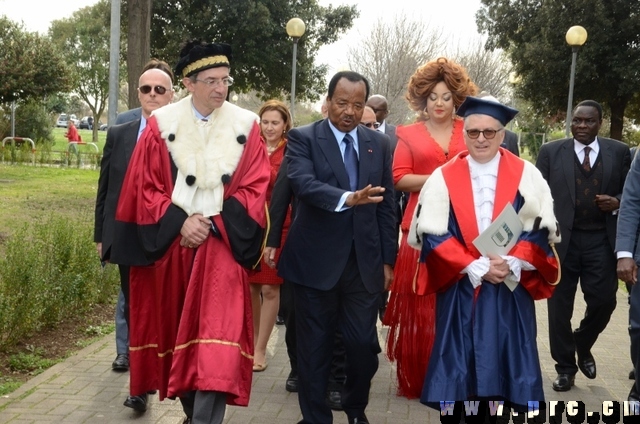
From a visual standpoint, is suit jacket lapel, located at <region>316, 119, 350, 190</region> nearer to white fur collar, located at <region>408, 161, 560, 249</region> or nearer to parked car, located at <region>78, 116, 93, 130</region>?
white fur collar, located at <region>408, 161, 560, 249</region>

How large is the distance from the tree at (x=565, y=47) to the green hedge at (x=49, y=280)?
22.8m

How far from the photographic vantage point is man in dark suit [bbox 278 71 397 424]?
515 centimetres

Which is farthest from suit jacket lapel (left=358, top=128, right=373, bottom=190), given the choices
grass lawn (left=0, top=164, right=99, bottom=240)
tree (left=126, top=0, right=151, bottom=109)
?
tree (left=126, top=0, right=151, bottom=109)

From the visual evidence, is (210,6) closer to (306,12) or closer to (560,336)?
(306,12)

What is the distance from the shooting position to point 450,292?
486 cm

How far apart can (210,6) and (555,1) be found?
11.8 metres

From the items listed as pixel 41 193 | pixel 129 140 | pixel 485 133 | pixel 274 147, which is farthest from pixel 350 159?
pixel 41 193

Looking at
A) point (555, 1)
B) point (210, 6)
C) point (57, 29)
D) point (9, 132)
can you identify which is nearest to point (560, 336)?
point (210, 6)

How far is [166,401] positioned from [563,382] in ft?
9.90

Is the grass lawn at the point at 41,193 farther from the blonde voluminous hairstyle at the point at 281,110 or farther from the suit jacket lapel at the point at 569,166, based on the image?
the suit jacket lapel at the point at 569,166

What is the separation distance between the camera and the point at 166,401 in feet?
19.7

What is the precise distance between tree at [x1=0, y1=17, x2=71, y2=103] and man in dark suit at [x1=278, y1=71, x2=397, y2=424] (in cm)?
1987

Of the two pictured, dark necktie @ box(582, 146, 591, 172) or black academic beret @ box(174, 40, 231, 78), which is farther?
dark necktie @ box(582, 146, 591, 172)

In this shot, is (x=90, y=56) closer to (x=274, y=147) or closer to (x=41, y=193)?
(x=41, y=193)
